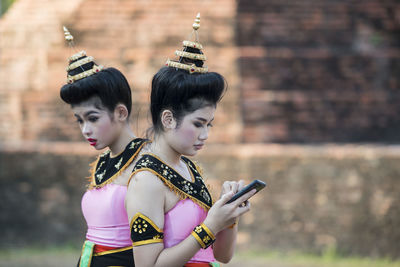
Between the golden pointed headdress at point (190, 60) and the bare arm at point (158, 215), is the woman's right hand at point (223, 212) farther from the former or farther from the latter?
the golden pointed headdress at point (190, 60)

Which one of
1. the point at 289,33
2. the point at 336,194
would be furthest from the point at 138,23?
the point at 336,194

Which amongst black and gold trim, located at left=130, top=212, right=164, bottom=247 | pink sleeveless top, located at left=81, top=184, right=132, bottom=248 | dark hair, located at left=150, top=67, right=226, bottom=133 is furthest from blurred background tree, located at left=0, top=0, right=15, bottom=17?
black and gold trim, located at left=130, top=212, right=164, bottom=247

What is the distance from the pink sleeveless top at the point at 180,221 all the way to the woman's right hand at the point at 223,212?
0.32 ft

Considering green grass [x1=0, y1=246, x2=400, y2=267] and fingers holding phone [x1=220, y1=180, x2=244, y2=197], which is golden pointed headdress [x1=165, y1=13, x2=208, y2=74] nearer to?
fingers holding phone [x1=220, y1=180, x2=244, y2=197]

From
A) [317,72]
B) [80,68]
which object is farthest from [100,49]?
[80,68]

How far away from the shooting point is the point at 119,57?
7.21 m

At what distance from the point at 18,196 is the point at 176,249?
4.88 meters

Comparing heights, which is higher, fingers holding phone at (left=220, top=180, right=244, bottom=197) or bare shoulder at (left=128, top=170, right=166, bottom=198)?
bare shoulder at (left=128, top=170, right=166, bottom=198)

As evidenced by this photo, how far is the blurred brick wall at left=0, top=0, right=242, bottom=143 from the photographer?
7.16 m

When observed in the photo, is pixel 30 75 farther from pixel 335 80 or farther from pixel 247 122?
pixel 335 80

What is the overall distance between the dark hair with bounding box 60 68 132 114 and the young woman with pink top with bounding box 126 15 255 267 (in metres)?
0.22

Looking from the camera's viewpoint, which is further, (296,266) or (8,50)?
(8,50)

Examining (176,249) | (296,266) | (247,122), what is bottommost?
(296,266)

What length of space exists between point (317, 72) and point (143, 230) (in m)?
5.62
